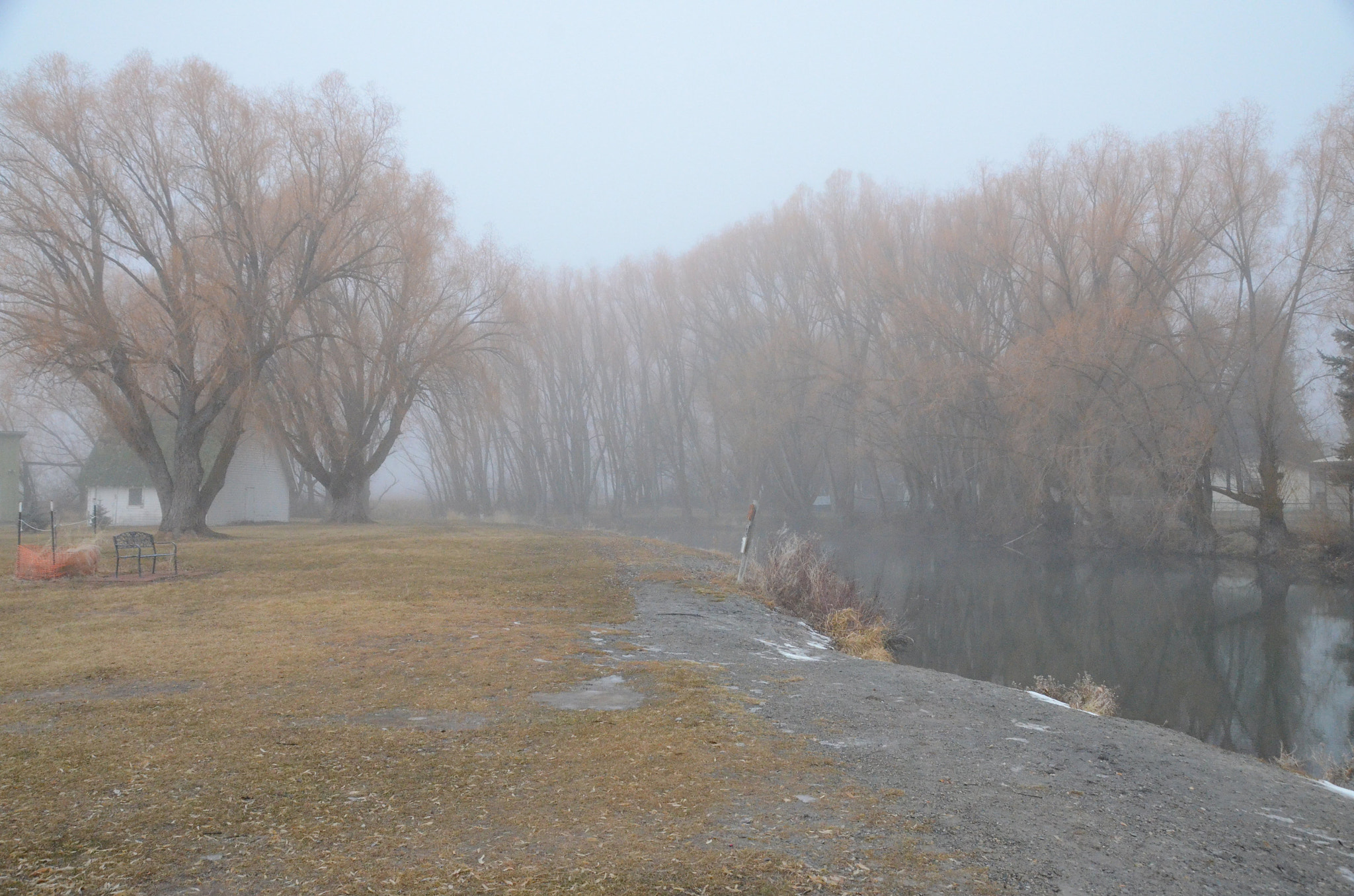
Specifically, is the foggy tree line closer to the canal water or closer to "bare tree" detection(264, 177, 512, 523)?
"bare tree" detection(264, 177, 512, 523)

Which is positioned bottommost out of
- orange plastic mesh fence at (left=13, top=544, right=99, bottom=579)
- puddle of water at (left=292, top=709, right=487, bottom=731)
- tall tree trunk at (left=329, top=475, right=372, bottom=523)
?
puddle of water at (left=292, top=709, right=487, bottom=731)

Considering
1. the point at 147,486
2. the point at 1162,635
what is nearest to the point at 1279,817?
the point at 1162,635

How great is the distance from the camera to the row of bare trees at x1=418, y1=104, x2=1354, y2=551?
95.6ft

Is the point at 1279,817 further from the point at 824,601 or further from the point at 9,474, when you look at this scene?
the point at 9,474

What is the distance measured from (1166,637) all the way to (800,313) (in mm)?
31303

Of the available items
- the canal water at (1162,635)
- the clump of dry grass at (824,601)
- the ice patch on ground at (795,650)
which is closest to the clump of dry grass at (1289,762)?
the canal water at (1162,635)

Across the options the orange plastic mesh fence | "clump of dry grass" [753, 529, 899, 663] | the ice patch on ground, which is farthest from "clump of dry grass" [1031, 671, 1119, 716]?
the orange plastic mesh fence

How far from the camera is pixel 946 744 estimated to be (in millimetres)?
6016

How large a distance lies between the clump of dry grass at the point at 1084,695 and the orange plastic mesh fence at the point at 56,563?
13.3m

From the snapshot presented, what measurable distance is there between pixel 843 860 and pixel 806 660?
5.60 m

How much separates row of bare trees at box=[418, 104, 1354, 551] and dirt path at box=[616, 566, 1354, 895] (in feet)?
78.9

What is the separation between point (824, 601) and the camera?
16781 millimetres

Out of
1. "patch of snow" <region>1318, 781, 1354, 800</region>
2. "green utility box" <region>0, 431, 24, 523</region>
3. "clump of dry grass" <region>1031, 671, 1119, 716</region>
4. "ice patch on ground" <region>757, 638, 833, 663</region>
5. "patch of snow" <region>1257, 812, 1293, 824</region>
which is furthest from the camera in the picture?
Answer: "green utility box" <region>0, 431, 24, 523</region>

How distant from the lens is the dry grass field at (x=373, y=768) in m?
Result: 3.72
